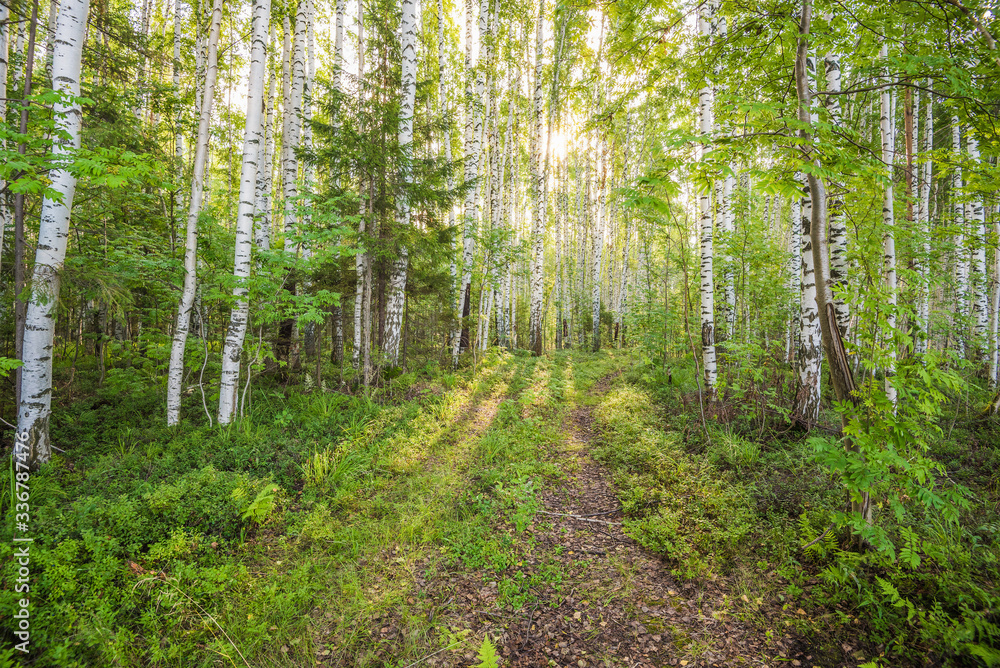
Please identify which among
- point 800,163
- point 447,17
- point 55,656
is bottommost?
point 55,656

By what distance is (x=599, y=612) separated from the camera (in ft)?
10.5

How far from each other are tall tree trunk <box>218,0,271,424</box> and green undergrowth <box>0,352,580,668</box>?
86 cm

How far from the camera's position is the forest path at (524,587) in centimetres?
286

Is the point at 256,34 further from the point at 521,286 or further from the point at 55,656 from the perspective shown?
the point at 521,286

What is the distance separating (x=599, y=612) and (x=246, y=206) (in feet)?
24.1

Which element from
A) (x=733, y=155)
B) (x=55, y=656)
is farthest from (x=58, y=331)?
(x=733, y=155)

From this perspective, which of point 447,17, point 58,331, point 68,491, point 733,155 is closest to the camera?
point 733,155

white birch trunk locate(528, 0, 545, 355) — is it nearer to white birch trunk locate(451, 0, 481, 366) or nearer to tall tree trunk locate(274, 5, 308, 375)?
white birch trunk locate(451, 0, 481, 366)

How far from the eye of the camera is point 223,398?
6.16m

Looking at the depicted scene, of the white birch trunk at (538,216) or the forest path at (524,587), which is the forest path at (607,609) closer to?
the forest path at (524,587)

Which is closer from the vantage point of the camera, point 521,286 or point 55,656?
point 55,656

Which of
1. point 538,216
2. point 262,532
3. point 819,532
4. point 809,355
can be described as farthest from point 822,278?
point 538,216

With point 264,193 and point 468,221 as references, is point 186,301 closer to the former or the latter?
point 264,193

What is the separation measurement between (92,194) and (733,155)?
9.77 meters
